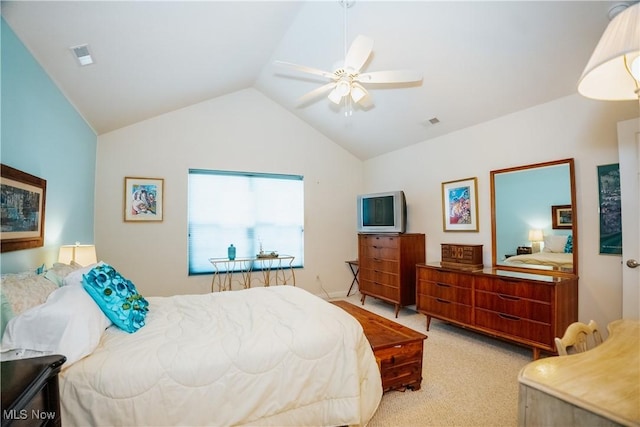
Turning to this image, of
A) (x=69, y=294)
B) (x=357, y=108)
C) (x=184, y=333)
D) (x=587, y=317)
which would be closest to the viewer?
(x=69, y=294)

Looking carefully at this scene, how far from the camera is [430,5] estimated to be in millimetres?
2346

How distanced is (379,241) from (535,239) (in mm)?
1830

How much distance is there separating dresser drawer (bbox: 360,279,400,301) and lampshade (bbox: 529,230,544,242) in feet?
5.31

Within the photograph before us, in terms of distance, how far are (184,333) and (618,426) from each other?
71.1 inches

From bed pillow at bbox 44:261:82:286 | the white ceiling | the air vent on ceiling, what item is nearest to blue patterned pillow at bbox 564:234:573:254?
the white ceiling

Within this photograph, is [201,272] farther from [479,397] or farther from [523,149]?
[523,149]

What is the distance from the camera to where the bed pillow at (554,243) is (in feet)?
9.06

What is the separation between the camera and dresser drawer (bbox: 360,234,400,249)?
Result: 4.00 meters

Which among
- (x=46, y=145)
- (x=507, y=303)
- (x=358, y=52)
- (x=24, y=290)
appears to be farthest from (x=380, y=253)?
(x=46, y=145)

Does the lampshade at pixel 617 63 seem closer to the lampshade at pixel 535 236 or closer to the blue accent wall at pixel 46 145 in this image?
the lampshade at pixel 535 236

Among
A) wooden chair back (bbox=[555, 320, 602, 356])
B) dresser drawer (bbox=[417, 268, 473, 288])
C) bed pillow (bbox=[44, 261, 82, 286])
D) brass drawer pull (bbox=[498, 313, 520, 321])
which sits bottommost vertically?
brass drawer pull (bbox=[498, 313, 520, 321])

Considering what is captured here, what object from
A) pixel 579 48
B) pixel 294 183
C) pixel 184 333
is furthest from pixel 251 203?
pixel 579 48

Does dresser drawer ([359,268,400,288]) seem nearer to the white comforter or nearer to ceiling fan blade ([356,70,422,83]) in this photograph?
the white comforter

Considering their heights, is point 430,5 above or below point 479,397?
above
